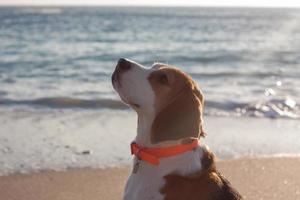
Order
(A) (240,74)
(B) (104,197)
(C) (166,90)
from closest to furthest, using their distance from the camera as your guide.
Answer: (C) (166,90), (B) (104,197), (A) (240,74)

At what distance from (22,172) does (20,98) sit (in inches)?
212

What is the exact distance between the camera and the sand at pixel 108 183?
19.9 feet

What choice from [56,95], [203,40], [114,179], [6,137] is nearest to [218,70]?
[56,95]

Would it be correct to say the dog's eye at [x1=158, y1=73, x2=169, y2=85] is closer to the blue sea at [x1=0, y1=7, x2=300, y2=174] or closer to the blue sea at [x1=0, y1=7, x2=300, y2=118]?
the blue sea at [x1=0, y1=7, x2=300, y2=174]

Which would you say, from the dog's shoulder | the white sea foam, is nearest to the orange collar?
the dog's shoulder

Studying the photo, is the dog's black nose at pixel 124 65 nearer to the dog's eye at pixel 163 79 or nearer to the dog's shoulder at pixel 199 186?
the dog's eye at pixel 163 79

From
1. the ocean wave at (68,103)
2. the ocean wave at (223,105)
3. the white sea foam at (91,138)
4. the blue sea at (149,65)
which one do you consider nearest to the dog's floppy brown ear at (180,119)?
the white sea foam at (91,138)

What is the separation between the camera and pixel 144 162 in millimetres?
4145

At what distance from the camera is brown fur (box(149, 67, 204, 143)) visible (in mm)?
3934

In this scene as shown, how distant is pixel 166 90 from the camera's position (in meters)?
4.07

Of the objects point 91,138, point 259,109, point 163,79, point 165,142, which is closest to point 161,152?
point 165,142

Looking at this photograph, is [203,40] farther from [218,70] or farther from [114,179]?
[114,179]

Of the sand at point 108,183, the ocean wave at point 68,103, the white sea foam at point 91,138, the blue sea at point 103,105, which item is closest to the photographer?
the sand at point 108,183

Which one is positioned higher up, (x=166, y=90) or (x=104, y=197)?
(x=166, y=90)
